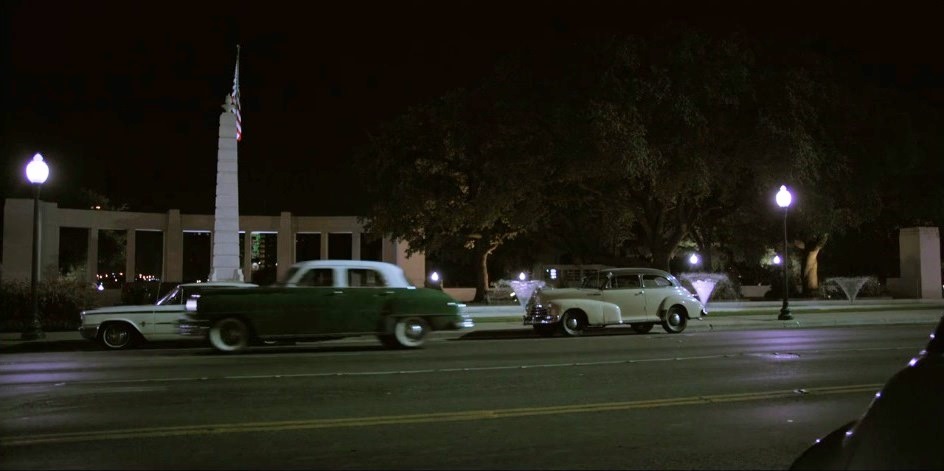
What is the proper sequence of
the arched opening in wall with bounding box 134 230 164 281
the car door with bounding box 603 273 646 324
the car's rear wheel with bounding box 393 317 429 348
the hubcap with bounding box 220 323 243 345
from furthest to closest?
the arched opening in wall with bounding box 134 230 164 281, the car door with bounding box 603 273 646 324, the car's rear wheel with bounding box 393 317 429 348, the hubcap with bounding box 220 323 243 345

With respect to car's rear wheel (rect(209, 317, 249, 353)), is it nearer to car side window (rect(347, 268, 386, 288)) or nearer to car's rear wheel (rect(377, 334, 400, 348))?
car side window (rect(347, 268, 386, 288))

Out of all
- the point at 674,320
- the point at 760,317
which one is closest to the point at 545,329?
the point at 674,320

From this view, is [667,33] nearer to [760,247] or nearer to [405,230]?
[405,230]

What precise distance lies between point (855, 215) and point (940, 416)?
36.6m

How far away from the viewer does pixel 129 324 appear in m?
16.7

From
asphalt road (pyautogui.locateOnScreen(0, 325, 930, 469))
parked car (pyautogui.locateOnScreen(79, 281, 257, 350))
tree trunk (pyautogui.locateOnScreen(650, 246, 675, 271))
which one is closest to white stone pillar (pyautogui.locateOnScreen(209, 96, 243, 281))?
parked car (pyautogui.locateOnScreen(79, 281, 257, 350))

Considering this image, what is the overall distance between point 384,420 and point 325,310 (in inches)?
303

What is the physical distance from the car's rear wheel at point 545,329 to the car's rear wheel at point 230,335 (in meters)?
7.77

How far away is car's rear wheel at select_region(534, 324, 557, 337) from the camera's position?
2007 centimetres

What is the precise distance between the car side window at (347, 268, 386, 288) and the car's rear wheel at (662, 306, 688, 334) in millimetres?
8645

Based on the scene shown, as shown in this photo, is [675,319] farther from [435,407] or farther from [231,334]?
[435,407]

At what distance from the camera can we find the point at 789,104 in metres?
28.0

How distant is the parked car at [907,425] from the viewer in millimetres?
2830

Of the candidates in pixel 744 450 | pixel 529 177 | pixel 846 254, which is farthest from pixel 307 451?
pixel 846 254
